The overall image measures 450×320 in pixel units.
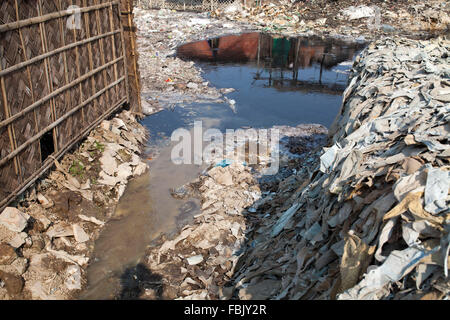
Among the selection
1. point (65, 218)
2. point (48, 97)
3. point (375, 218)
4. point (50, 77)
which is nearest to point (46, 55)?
point (50, 77)

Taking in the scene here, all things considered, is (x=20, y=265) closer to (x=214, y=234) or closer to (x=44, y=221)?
(x=44, y=221)

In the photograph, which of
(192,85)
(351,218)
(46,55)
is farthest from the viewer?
(192,85)

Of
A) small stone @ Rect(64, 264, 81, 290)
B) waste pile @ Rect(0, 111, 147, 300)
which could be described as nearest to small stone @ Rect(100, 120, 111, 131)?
waste pile @ Rect(0, 111, 147, 300)

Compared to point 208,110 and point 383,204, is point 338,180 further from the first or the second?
point 208,110

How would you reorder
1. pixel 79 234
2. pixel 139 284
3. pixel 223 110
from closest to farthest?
1. pixel 139 284
2. pixel 79 234
3. pixel 223 110

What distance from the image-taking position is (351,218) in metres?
3.12

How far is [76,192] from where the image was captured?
5.94 m

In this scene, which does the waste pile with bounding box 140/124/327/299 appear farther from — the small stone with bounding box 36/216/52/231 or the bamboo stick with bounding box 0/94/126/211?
the bamboo stick with bounding box 0/94/126/211

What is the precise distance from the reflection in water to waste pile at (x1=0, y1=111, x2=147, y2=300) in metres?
7.73

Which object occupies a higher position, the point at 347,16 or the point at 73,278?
the point at 347,16

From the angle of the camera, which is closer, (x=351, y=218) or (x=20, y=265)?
(x=351, y=218)

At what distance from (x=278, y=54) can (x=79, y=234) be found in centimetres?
1480

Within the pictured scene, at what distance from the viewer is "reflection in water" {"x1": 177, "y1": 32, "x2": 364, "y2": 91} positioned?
46.2 ft

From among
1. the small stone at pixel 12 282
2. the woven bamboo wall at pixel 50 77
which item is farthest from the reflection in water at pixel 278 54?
the small stone at pixel 12 282
